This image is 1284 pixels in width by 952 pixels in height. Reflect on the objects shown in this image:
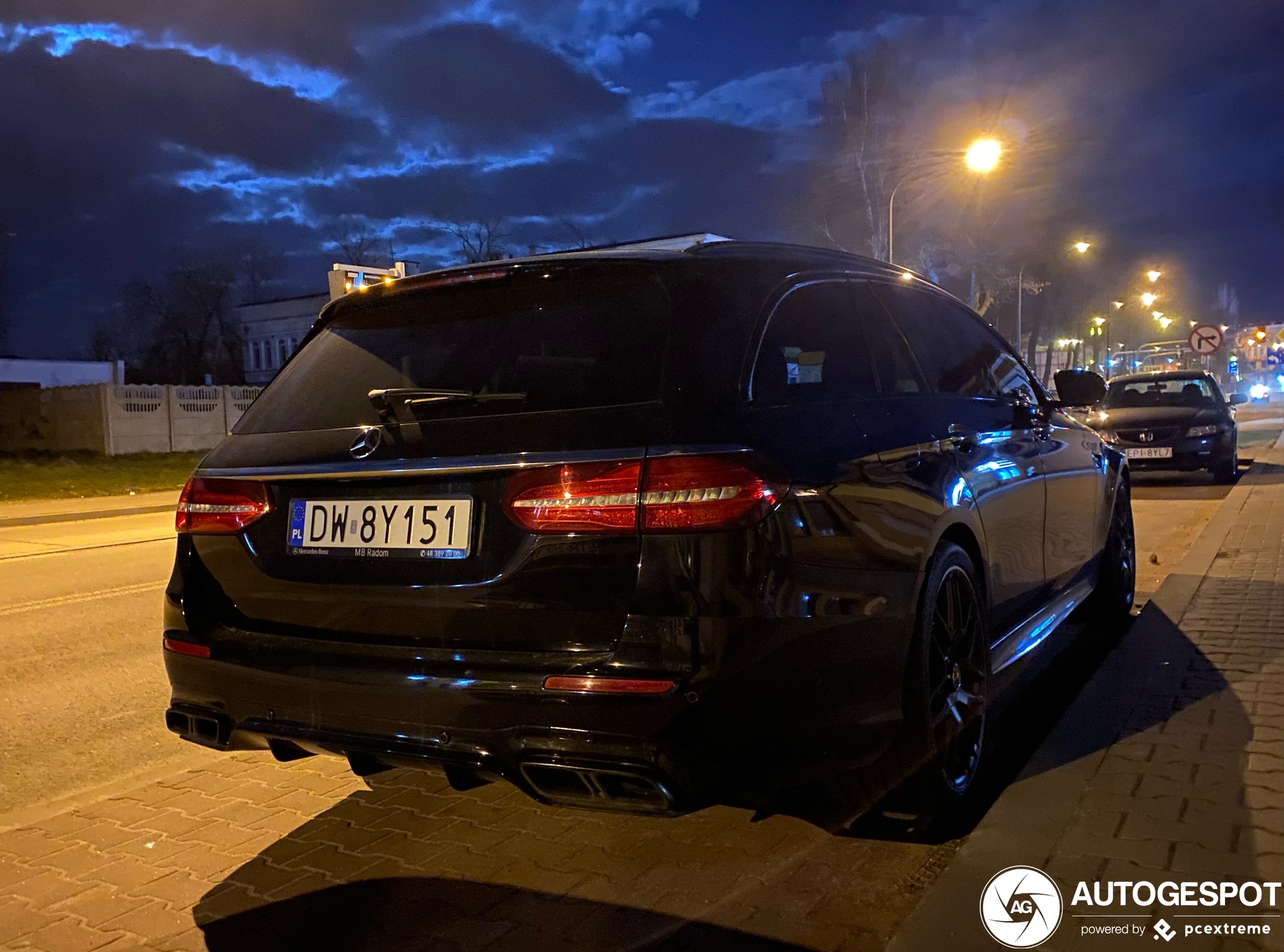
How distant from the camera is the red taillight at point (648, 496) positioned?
8.13 ft

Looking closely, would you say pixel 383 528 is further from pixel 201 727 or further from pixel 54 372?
pixel 54 372

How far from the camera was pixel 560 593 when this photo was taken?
253cm

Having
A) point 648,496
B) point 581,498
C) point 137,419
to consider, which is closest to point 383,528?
point 581,498


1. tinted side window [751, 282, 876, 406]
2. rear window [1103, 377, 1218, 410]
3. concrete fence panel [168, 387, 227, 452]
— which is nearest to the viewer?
tinted side window [751, 282, 876, 406]

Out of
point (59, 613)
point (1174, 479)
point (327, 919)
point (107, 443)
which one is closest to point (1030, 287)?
point (1174, 479)

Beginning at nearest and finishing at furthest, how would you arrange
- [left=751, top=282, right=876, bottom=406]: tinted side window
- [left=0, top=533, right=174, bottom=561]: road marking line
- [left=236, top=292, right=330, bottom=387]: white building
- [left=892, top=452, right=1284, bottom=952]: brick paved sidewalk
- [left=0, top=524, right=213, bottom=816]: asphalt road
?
1. [left=892, top=452, right=1284, bottom=952]: brick paved sidewalk
2. [left=751, top=282, right=876, bottom=406]: tinted side window
3. [left=0, top=524, right=213, bottom=816]: asphalt road
4. [left=0, top=533, right=174, bottom=561]: road marking line
5. [left=236, top=292, right=330, bottom=387]: white building

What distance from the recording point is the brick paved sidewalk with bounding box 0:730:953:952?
2799mm

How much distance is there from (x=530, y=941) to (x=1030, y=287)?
47491mm

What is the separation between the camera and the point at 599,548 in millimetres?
2504

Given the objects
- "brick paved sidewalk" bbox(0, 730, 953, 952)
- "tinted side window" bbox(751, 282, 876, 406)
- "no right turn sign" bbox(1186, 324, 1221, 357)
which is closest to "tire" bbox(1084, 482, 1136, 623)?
"tinted side window" bbox(751, 282, 876, 406)

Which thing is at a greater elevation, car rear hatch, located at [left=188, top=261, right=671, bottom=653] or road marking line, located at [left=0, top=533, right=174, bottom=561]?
car rear hatch, located at [left=188, top=261, right=671, bottom=653]

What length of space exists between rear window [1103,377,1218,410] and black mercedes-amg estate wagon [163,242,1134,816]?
1411cm

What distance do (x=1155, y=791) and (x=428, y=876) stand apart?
2.20 metres

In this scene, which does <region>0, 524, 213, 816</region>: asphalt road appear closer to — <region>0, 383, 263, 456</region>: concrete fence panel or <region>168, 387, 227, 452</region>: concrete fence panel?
<region>0, 383, 263, 456</region>: concrete fence panel
